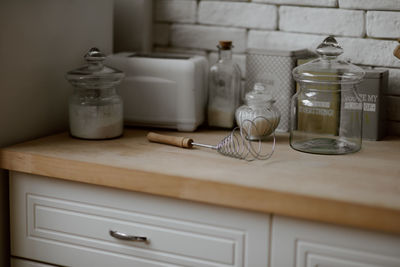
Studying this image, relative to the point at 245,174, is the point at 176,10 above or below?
above

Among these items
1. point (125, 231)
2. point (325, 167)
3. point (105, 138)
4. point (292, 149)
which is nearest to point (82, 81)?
point (105, 138)

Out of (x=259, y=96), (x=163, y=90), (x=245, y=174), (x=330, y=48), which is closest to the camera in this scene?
(x=245, y=174)

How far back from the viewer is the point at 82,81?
168 cm

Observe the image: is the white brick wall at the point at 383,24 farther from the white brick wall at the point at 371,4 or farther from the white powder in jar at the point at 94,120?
the white powder in jar at the point at 94,120

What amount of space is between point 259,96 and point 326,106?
0.61 feet

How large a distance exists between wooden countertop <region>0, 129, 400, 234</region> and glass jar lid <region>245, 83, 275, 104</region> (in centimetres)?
13

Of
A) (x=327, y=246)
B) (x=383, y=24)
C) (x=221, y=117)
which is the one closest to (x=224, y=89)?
(x=221, y=117)

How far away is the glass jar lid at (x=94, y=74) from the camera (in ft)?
5.49

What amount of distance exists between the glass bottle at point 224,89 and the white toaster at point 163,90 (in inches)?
1.5

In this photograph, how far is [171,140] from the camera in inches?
63.8

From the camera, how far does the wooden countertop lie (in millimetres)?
1209

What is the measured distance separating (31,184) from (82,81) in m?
0.32

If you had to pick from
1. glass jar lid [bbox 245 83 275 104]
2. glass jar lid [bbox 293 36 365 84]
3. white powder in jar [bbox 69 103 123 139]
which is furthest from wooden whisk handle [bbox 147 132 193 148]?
glass jar lid [bbox 293 36 365 84]

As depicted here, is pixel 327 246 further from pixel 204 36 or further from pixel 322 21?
Result: pixel 204 36
